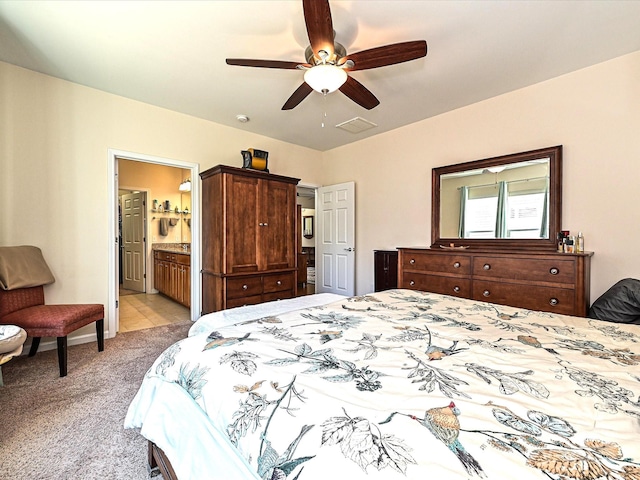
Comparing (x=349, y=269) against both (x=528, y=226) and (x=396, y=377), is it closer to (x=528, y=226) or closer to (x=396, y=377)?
(x=528, y=226)

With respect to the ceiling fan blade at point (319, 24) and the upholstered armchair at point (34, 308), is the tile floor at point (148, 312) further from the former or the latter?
the ceiling fan blade at point (319, 24)

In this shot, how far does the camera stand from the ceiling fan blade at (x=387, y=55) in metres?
1.86

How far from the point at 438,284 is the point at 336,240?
216 cm

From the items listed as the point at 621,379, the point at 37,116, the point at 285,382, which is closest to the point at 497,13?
the point at 621,379

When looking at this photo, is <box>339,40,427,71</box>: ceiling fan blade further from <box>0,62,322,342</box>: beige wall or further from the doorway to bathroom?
the doorway to bathroom

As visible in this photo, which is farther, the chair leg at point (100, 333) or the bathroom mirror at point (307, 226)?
the bathroom mirror at point (307, 226)

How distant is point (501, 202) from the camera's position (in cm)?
323

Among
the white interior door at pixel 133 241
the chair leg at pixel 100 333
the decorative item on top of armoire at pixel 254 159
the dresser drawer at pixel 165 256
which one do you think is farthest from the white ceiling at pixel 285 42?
the white interior door at pixel 133 241

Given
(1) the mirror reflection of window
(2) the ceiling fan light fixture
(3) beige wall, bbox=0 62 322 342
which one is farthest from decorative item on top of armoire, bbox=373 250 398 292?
(3) beige wall, bbox=0 62 322 342

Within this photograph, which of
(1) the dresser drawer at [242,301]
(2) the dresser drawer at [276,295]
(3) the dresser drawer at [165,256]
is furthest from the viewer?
(3) the dresser drawer at [165,256]

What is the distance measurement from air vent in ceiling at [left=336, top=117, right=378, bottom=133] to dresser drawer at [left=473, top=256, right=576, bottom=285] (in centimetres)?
226

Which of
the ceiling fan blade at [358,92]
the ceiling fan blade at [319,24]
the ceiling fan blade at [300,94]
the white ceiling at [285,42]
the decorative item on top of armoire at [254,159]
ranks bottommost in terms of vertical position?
the decorative item on top of armoire at [254,159]

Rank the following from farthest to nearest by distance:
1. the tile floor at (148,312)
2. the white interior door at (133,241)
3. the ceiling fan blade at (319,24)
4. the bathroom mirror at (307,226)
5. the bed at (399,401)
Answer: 1. the bathroom mirror at (307,226)
2. the white interior door at (133,241)
3. the tile floor at (148,312)
4. the ceiling fan blade at (319,24)
5. the bed at (399,401)

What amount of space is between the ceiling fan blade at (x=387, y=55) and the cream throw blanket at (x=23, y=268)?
329 centimetres
